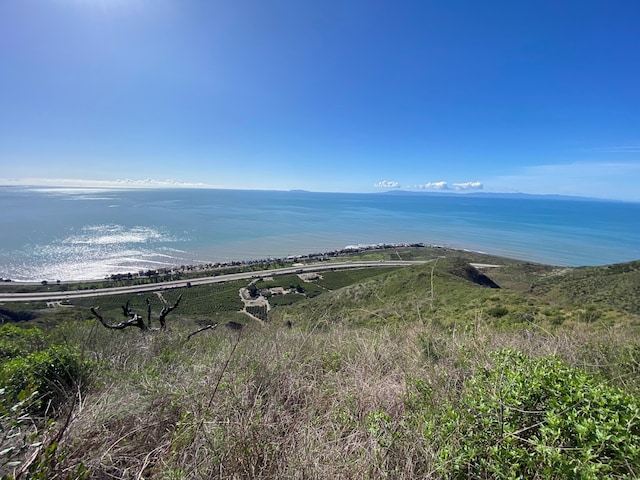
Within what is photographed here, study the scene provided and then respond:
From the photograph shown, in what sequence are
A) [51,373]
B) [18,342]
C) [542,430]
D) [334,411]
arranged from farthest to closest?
[18,342] < [51,373] < [334,411] < [542,430]

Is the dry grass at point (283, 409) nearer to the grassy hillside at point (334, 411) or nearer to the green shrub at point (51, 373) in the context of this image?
the grassy hillside at point (334, 411)

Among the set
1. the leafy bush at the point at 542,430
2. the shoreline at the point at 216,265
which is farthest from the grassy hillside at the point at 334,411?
the shoreline at the point at 216,265

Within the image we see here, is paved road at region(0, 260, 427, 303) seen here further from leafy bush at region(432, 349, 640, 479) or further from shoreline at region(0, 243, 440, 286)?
leafy bush at region(432, 349, 640, 479)

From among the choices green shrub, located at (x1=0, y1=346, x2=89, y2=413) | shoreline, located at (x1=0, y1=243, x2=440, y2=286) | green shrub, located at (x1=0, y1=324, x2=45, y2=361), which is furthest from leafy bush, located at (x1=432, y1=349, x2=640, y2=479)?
shoreline, located at (x1=0, y1=243, x2=440, y2=286)

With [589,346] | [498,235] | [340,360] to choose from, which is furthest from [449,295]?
[498,235]

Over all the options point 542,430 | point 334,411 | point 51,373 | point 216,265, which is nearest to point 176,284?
point 216,265

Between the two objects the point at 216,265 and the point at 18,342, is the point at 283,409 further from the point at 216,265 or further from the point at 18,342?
the point at 216,265
